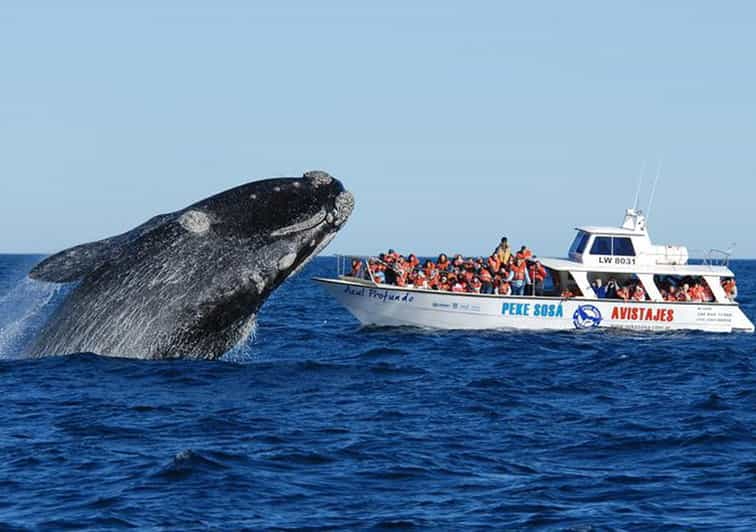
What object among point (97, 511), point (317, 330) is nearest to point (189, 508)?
point (97, 511)

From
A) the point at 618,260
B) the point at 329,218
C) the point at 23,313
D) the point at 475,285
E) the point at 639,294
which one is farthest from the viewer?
the point at 618,260

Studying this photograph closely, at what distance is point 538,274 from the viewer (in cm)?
3234

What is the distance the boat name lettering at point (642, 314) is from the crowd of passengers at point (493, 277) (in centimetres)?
31

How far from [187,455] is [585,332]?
2098cm

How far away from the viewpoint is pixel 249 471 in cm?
1183

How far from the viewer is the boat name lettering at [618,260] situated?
1297 inches

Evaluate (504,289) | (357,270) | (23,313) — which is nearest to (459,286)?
(504,289)

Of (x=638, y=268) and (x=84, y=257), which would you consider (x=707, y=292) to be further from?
(x=84, y=257)

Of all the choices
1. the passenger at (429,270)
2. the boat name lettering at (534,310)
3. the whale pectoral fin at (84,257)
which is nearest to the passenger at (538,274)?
the boat name lettering at (534,310)

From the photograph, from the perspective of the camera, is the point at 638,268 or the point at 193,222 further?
the point at 638,268

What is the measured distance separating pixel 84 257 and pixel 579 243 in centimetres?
2233

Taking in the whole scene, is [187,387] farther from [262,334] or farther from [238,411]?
[262,334]

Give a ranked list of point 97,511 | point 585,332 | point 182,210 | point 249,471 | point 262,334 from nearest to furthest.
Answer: point 97,511, point 249,471, point 182,210, point 262,334, point 585,332

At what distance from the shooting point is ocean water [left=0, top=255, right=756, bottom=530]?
34.7 feet
